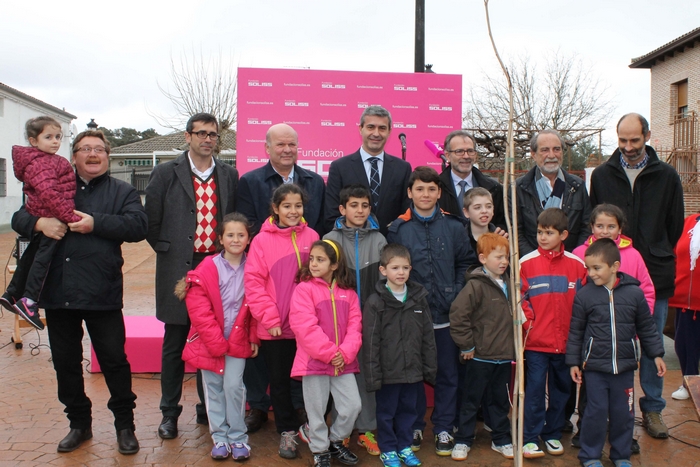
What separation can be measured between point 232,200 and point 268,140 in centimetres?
54

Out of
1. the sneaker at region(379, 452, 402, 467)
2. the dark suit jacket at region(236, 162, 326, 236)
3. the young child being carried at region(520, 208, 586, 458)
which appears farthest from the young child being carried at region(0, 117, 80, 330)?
the young child being carried at region(520, 208, 586, 458)

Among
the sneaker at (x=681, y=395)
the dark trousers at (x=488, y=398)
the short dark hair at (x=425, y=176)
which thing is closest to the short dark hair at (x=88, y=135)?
the short dark hair at (x=425, y=176)

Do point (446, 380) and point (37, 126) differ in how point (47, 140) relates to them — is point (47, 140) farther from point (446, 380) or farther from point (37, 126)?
point (446, 380)

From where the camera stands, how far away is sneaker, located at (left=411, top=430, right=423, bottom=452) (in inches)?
155

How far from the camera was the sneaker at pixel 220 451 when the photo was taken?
3.76 meters

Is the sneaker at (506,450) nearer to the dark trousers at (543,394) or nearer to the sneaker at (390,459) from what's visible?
the dark trousers at (543,394)

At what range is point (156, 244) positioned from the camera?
13.7ft

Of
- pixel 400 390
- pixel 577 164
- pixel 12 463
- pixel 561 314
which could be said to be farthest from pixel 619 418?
pixel 577 164

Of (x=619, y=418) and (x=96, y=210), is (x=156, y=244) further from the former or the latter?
(x=619, y=418)

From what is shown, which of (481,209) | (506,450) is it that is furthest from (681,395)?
(481,209)

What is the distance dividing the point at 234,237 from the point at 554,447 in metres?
2.59

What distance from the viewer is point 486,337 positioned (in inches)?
149

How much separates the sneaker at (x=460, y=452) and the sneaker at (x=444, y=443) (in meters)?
0.05

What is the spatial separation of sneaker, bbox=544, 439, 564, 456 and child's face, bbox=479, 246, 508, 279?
3.97 feet
